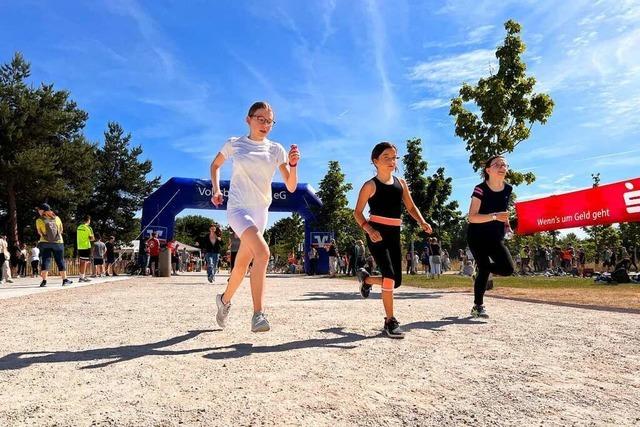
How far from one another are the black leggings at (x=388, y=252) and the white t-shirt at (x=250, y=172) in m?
1.05

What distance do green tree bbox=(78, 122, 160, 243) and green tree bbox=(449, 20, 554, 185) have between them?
44.0 m

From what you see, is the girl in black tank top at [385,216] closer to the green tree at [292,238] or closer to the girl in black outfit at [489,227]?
the girl in black outfit at [489,227]

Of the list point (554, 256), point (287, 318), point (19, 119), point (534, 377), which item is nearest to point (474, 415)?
point (534, 377)

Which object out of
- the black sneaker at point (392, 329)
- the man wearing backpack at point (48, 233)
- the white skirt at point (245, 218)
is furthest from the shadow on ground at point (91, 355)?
the man wearing backpack at point (48, 233)

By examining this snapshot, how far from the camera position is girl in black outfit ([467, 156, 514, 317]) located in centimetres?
569

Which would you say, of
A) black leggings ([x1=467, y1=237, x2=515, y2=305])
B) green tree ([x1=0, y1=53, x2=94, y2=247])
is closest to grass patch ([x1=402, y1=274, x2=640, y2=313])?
black leggings ([x1=467, y1=237, x2=515, y2=305])

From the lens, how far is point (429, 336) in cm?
417

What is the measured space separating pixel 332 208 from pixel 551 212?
13.8 metres

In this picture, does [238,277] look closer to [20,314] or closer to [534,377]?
[534,377]

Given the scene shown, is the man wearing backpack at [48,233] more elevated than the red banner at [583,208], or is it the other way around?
the red banner at [583,208]

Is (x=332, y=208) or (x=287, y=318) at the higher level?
(x=332, y=208)

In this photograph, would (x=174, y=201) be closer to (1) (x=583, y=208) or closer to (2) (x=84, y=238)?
(2) (x=84, y=238)

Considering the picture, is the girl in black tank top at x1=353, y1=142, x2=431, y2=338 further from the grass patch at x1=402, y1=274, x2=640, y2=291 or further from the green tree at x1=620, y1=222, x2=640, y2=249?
the green tree at x1=620, y1=222, x2=640, y2=249

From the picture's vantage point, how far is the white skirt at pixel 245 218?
13.8 feet
